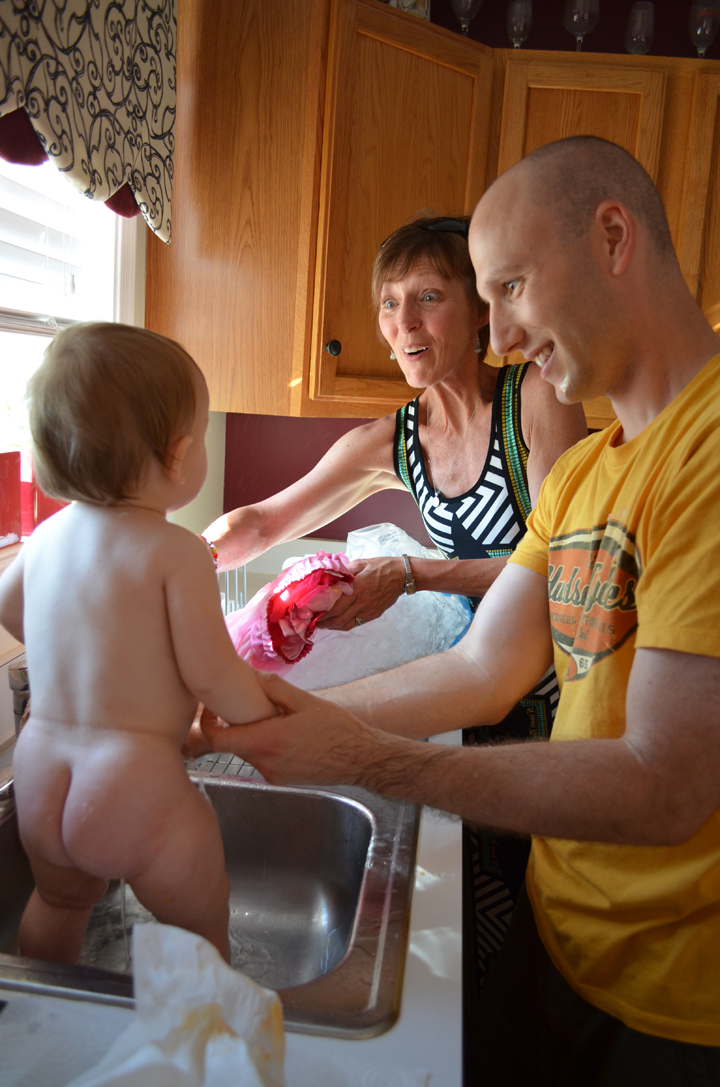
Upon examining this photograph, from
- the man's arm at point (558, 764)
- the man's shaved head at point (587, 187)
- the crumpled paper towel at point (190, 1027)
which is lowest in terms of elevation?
the crumpled paper towel at point (190, 1027)

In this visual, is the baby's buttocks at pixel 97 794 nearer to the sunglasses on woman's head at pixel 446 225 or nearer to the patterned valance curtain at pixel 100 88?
the patterned valance curtain at pixel 100 88

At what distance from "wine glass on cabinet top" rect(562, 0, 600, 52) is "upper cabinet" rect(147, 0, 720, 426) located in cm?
24

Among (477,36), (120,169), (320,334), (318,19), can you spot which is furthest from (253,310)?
(477,36)

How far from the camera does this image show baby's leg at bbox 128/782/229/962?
74 centimetres

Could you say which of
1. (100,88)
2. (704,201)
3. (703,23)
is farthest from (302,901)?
(703,23)

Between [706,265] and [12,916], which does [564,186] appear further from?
[706,265]

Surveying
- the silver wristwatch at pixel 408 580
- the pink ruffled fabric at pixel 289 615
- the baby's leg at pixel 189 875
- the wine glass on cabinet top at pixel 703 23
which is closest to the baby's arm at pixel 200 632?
the baby's leg at pixel 189 875

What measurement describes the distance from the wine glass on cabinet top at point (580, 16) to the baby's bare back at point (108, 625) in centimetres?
245

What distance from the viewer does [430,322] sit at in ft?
5.18

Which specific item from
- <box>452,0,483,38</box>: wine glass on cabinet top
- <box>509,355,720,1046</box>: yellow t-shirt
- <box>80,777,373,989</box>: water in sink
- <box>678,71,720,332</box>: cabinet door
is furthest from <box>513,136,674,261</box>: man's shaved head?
<box>452,0,483,38</box>: wine glass on cabinet top

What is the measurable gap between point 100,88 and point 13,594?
1.06 metres

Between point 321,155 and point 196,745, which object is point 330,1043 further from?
point 321,155

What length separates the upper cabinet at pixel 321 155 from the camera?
6.23ft

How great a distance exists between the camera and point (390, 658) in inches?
54.6
